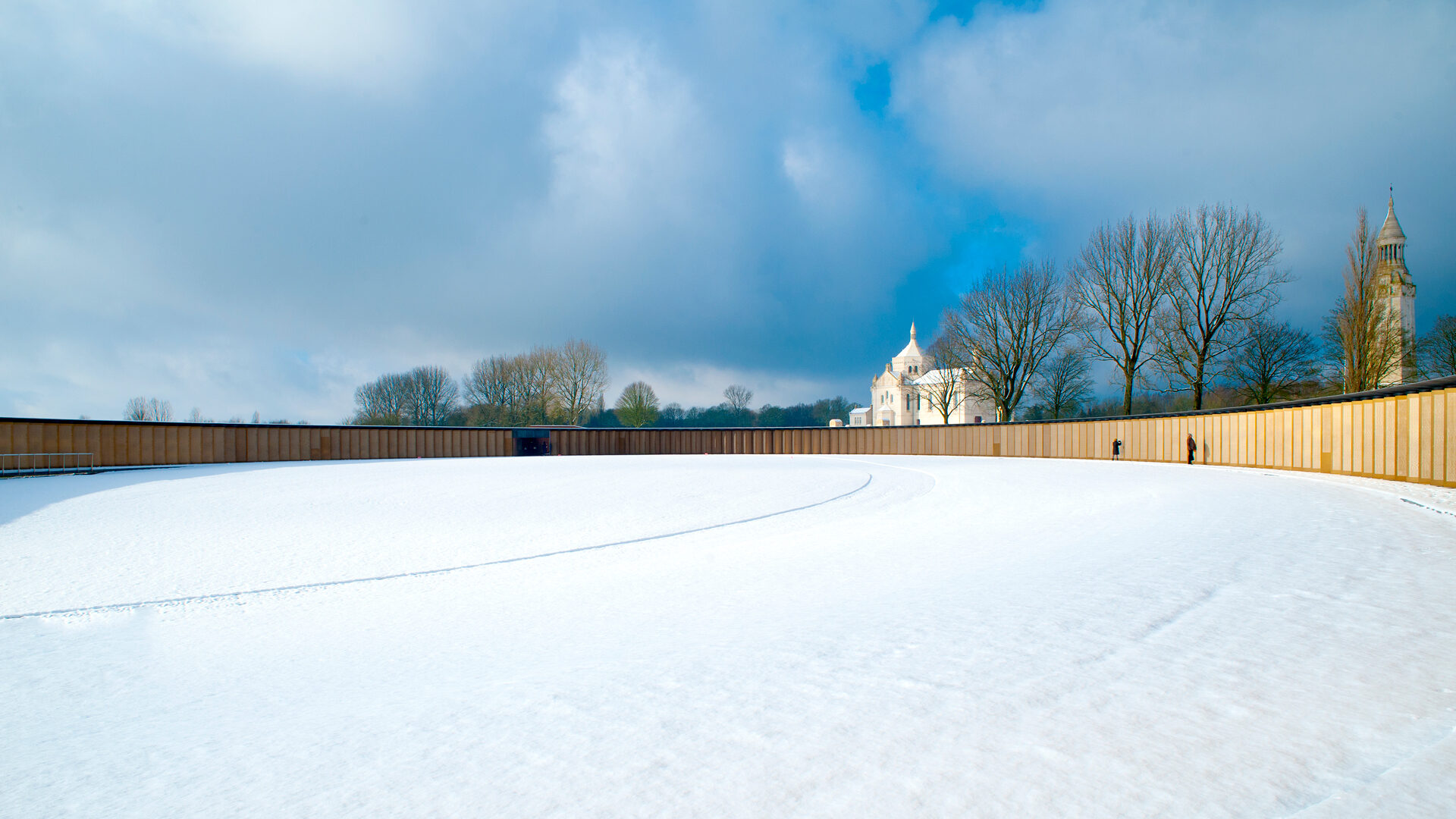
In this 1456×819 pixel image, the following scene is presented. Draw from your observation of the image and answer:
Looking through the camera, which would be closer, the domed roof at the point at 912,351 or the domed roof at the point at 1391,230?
the domed roof at the point at 1391,230

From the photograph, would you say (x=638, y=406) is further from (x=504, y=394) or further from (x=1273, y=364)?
(x=1273, y=364)

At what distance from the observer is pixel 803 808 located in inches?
89.7

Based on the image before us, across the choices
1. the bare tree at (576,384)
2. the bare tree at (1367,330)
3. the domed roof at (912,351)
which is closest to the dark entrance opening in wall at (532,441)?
the bare tree at (576,384)

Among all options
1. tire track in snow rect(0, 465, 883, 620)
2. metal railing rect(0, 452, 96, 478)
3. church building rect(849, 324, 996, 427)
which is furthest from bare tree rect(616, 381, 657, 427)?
tire track in snow rect(0, 465, 883, 620)

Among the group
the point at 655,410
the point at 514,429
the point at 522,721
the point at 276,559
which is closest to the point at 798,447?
the point at 514,429

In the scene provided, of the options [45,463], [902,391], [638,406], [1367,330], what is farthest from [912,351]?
[45,463]

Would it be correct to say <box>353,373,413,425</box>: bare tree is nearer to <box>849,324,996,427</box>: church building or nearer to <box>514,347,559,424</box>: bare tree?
<box>514,347,559,424</box>: bare tree

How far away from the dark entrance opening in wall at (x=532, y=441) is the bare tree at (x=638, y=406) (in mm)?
21298

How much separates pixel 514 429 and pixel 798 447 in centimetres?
2034

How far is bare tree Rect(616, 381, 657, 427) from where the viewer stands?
70.6m

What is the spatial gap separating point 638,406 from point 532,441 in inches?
902

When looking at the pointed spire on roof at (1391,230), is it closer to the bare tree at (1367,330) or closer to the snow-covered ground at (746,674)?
the bare tree at (1367,330)

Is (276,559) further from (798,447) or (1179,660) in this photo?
(798,447)

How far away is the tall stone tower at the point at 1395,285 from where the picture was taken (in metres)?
30.9
